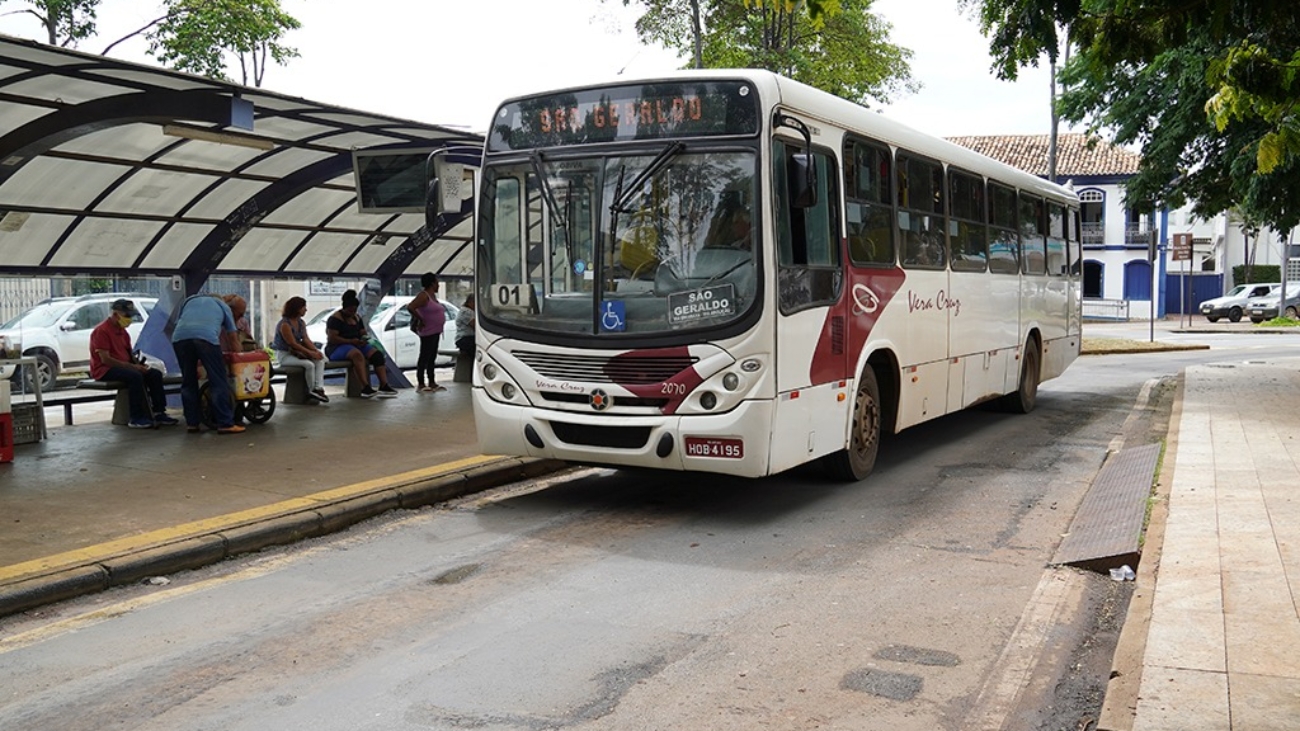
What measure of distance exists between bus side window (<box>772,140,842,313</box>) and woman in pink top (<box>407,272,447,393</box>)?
9.00 metres

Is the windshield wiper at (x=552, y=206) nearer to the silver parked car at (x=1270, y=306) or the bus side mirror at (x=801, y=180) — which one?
the bus side mirror at (x=801, y=180)

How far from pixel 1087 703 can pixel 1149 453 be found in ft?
23.5

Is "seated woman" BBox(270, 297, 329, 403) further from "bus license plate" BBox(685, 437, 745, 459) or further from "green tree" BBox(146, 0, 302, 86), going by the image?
"green tree" BBox(146, 0, 302, 86)

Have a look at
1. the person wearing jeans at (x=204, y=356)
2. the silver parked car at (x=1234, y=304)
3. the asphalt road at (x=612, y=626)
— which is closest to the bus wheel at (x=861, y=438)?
the asphalt road at (x=612, y=626)

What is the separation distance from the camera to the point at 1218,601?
19.1ft

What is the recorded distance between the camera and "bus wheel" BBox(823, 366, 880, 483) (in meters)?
9.58

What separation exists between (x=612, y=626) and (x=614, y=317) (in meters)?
2.91

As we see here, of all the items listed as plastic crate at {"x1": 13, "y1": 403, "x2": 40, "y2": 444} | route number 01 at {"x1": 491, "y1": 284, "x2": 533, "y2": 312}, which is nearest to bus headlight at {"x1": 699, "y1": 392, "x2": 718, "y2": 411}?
route number 01 at {"x1": 491, "y1": 284, "x2": 533, "y2": 312}

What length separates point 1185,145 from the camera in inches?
780

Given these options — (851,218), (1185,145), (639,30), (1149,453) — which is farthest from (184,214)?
(639,30)

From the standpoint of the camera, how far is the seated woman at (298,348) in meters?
14.7

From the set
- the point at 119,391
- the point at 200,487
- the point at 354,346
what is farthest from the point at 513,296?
the point at 354,346

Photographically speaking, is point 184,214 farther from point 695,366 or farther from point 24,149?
point 695,366

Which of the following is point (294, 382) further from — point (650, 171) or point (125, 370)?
point (650, 171)
